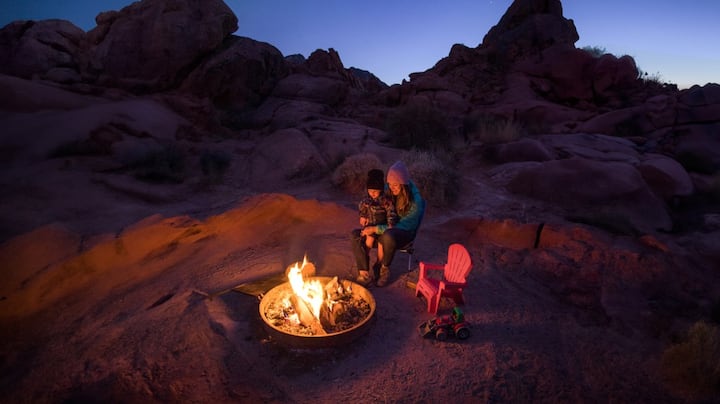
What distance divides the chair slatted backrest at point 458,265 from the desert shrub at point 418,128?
7995 mm

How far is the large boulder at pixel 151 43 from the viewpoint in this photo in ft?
53.3

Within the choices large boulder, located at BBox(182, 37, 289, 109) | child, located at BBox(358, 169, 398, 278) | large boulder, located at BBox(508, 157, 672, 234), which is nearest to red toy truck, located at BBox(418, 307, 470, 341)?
child, located at BBox(358, 169, 398, 278)

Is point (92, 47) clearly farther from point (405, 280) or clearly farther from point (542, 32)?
point (542, 32)

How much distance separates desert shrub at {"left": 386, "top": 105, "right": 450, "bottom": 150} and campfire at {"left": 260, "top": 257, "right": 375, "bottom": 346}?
8.37 meters

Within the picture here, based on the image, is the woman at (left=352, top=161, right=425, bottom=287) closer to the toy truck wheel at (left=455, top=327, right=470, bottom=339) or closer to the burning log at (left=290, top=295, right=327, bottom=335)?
the burning log at (left=290, top=295, right=327, bottom=335)

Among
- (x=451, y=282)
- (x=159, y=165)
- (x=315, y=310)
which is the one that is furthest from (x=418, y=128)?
(x=315, y=310)

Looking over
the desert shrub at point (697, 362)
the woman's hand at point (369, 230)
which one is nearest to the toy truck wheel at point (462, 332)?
the woman's hand at point (369, 230)

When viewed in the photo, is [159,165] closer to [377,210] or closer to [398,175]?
[377,210]

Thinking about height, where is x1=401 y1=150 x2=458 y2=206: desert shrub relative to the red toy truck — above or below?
above

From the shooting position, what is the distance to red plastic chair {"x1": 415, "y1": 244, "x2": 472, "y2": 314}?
4.38 metres

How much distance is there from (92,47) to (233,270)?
1682 cm

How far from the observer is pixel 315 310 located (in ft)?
13.7

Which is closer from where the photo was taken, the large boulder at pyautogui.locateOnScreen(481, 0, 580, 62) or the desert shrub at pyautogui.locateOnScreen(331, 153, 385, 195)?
the desert shrub at pyautogui.locateOnScreen(331, 153, 385, 195)

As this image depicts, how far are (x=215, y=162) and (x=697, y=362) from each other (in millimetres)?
10121
